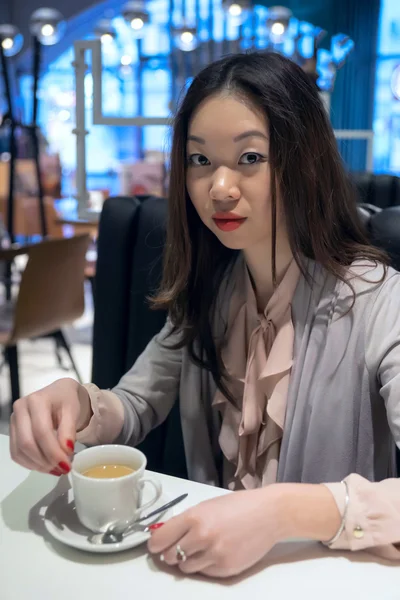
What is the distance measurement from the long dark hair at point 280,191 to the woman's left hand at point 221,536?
0.42 m

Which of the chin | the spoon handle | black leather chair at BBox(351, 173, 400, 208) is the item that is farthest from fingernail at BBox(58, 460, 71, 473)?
black leather chair at BBox(351, 173, 400, 208)

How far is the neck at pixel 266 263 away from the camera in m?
1.01

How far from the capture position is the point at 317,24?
6660mm

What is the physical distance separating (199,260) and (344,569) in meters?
0.60

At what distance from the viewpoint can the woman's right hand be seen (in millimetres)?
779

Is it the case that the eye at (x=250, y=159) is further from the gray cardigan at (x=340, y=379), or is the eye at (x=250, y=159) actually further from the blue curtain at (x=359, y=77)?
the blue curtain at (x=359, y=77)

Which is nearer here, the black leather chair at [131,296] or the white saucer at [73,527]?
the white saucer at [73,527]

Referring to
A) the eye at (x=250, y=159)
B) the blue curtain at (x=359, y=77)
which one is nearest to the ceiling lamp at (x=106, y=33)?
the eye at (x=250, y=159)

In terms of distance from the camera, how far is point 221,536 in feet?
2.11

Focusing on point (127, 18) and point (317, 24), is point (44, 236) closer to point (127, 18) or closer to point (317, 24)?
point (127, 18)

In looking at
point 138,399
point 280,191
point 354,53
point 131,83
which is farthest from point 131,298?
point 131,83

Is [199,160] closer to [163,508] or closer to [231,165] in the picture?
[231,165]

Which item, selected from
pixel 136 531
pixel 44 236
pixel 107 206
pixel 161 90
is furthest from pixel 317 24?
pixel 136 531

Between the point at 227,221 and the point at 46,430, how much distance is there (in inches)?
15.2
